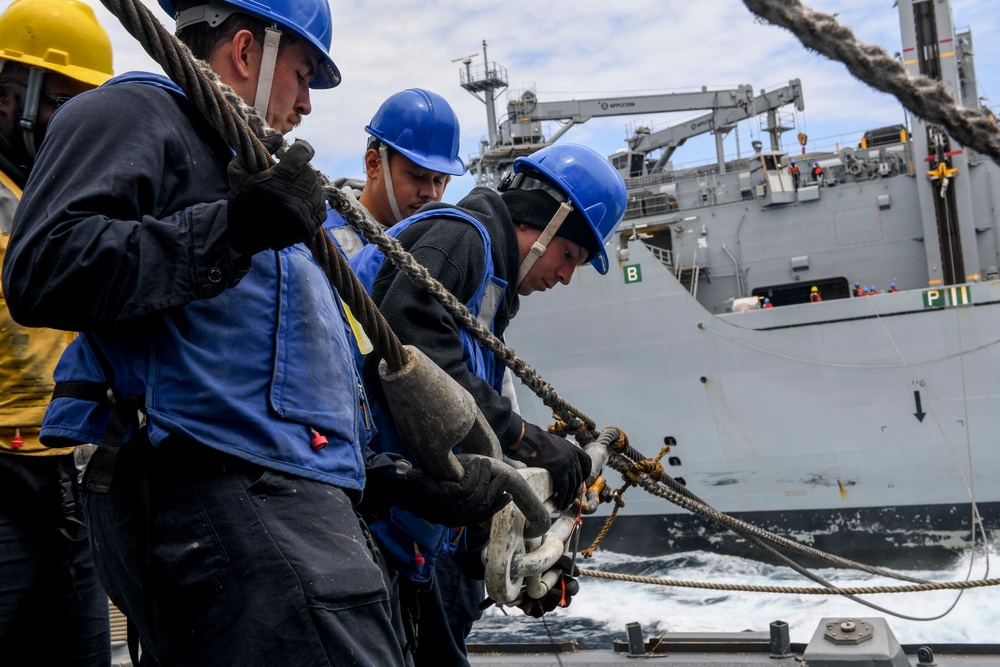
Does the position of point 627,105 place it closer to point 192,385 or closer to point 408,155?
point 408,155

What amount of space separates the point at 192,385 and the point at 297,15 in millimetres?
655

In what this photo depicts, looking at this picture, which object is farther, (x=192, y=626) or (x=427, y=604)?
(x=427, y=604)

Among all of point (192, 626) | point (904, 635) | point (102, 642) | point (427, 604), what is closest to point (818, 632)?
point (427, 604)

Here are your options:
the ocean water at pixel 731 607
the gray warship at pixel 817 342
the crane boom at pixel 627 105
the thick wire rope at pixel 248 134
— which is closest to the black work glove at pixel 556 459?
the thick wire rope at pixel 248 134

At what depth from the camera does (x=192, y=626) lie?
1.15 meters

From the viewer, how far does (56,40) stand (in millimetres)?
2018

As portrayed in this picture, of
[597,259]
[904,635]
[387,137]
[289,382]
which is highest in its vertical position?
[387,137]

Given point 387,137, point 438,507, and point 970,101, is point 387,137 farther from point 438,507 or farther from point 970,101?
point 970,101

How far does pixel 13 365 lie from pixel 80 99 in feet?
2.91

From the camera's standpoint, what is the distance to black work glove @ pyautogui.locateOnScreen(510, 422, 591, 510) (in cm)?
226

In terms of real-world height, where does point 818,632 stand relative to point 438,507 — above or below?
below

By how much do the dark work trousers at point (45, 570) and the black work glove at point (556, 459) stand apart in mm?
1048

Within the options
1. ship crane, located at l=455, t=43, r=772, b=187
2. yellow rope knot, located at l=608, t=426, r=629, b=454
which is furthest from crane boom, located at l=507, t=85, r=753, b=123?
yellow rope knot, located at l=608, t=426, r=629, b=454

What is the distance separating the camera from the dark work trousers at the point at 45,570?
5.88 feet
